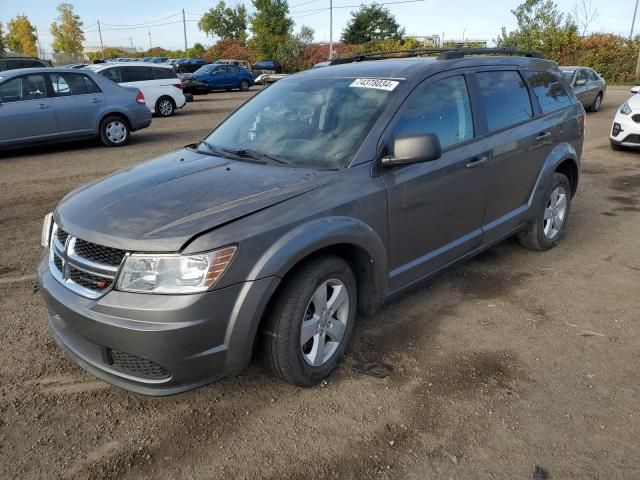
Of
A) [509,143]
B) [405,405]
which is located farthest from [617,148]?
[405,405]

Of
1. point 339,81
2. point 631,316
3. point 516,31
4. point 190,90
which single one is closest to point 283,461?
point 339,81

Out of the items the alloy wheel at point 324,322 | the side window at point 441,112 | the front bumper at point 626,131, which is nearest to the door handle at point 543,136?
the side window at point 441,112

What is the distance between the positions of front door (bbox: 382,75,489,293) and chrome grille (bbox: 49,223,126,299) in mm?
1596

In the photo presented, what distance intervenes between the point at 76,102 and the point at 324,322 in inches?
357

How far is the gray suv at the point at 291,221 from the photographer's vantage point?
2.49 metres

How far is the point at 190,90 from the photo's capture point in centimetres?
2644

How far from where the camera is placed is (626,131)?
9.97 meters

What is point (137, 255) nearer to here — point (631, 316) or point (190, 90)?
point (631, 316)

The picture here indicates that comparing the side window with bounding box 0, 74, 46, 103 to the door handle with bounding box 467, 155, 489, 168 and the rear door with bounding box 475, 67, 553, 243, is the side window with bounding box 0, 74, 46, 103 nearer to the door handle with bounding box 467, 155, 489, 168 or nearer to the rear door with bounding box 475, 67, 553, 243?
the rear door with bounding box 475, 67, 553, 243

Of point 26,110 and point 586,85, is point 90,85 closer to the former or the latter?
point 26,110

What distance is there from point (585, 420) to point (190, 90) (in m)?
26.2

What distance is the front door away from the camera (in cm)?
334

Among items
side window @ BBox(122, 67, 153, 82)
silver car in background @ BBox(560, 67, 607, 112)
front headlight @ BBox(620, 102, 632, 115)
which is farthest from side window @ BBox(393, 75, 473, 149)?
side window @ BBox(122, 67, 153, 82)

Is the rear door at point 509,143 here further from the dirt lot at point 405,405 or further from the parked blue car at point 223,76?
the parked blue car at point 223,76
